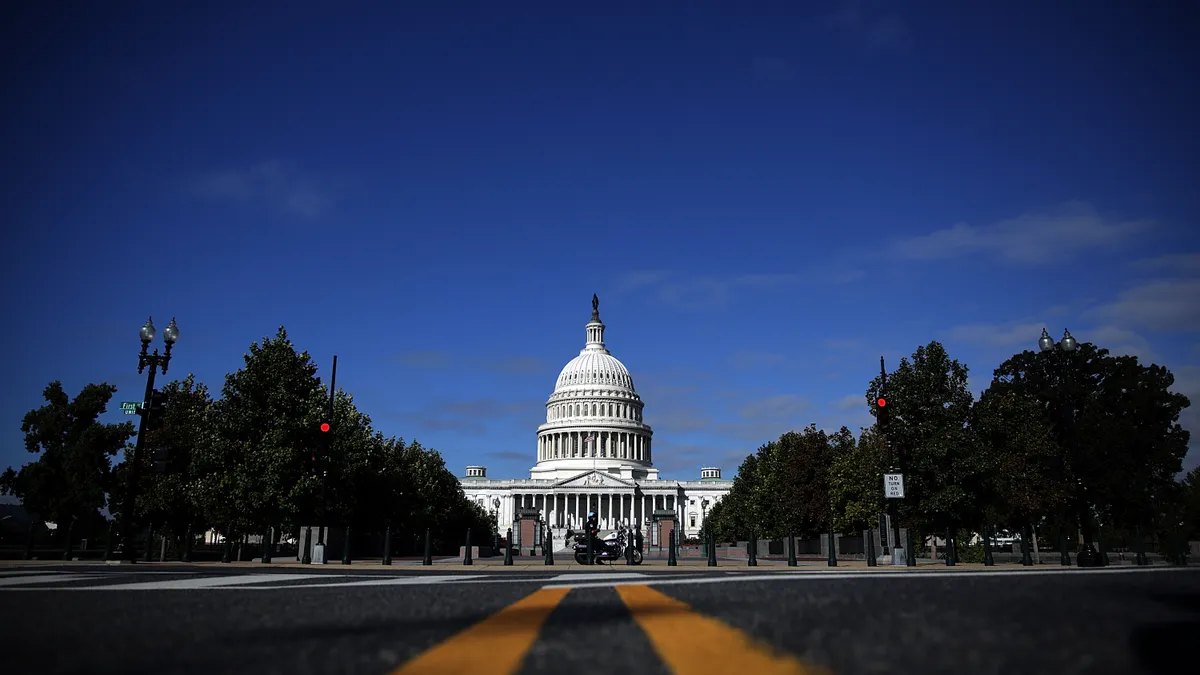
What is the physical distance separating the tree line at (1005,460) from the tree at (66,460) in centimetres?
4113

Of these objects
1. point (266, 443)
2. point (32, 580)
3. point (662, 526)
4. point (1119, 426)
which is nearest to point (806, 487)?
point (1119, 426)

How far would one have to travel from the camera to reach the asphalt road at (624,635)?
2898 millimetres

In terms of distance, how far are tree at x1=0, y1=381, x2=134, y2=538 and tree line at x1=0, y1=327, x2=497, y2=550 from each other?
6 centimetres

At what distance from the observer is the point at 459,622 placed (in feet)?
15.4

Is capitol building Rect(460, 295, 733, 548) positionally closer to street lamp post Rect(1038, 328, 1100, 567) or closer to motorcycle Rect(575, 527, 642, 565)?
motorcycle Rect(575, 527, 642, 565)

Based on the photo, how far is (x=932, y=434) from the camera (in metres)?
37.3

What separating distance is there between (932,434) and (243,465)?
3170 centimetres

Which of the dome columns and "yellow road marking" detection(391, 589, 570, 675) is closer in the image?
"yellow road marking" detection(391, 589, 570, 675)

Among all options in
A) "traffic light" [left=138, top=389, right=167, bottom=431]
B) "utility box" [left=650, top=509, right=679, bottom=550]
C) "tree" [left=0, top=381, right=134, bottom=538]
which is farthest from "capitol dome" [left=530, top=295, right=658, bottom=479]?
"traffic light" [left=138, top=389, right=167, bottom=431]

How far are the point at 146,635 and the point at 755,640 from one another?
9.57ft

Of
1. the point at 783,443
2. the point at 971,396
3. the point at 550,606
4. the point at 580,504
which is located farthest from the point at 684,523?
the point at 550,606

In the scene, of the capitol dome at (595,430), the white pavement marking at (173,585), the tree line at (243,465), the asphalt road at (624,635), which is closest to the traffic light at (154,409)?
the tree line at (243,465)

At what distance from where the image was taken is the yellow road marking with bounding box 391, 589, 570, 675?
2.86 m

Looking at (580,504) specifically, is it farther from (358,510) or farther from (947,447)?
(947,447)
